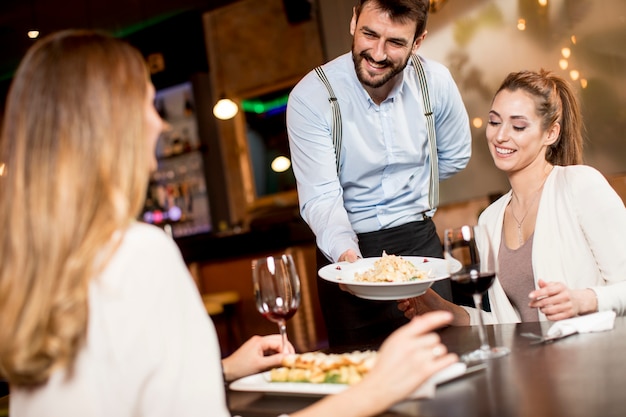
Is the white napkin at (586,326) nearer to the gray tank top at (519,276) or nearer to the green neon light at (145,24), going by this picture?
the gray tank top at (519,276)

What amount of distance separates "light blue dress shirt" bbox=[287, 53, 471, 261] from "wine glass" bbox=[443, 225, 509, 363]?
113cm

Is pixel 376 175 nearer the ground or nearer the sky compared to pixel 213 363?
nearer the sky

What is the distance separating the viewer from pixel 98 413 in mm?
906

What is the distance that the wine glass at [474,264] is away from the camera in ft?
4.73

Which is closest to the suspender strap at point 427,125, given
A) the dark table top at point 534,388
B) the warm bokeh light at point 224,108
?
the dark table top at point 534,388

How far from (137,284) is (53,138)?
0.22m

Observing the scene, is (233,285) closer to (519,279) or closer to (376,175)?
(376,175)

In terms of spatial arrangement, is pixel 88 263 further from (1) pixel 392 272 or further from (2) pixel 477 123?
(2) pixel 477 123

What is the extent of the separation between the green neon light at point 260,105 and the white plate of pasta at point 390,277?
19.9ft

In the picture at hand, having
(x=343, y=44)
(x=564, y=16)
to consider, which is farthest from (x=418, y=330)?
(x=343, y=44)

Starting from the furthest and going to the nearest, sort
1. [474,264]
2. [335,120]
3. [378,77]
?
1. [335,120]
2. [378,77]
3. [474,264]

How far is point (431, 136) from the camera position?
279 cm

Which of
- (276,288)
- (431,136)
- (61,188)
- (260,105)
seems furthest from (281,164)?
(61,188)

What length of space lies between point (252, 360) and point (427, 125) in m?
1.47
